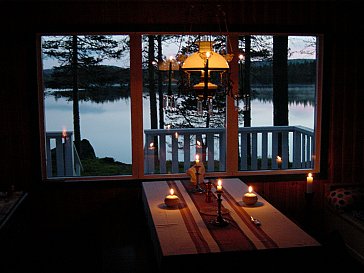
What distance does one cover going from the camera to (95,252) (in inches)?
146

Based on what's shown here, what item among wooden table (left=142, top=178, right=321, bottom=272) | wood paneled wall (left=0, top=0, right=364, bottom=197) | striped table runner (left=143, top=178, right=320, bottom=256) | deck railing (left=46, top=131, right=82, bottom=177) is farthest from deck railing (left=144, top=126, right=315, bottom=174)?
wooden table (left=142, top=178, right=321, bottom=272)

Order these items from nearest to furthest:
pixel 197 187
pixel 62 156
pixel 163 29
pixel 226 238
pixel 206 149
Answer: pixel 226 238, pixel 197 187, pixel 163 29, pixel 62 156, pixel 206 149

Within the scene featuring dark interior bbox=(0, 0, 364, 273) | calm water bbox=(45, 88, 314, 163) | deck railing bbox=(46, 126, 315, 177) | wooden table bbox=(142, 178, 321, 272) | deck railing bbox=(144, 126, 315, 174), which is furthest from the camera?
deck railing bbox=(144, 126, 315, 174)

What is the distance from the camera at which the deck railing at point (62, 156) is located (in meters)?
5.06

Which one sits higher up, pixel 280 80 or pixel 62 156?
pixel 280 80

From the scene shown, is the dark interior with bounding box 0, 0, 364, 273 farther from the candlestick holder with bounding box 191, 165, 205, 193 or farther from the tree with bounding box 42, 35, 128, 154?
the candlestick holder with bounding box 191, 165, 205, 193

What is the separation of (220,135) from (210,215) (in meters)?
2.28

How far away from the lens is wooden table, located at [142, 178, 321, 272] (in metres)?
2.68

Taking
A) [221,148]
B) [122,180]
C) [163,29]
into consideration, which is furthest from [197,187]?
[163,29]

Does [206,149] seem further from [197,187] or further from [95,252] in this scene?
[95,252]

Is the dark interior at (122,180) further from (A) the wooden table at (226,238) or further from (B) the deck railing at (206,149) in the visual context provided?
(A) the wooden table at (226,238)

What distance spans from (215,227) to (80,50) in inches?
104

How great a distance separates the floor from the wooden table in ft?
0.50

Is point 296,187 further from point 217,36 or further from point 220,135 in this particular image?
point 217,36
